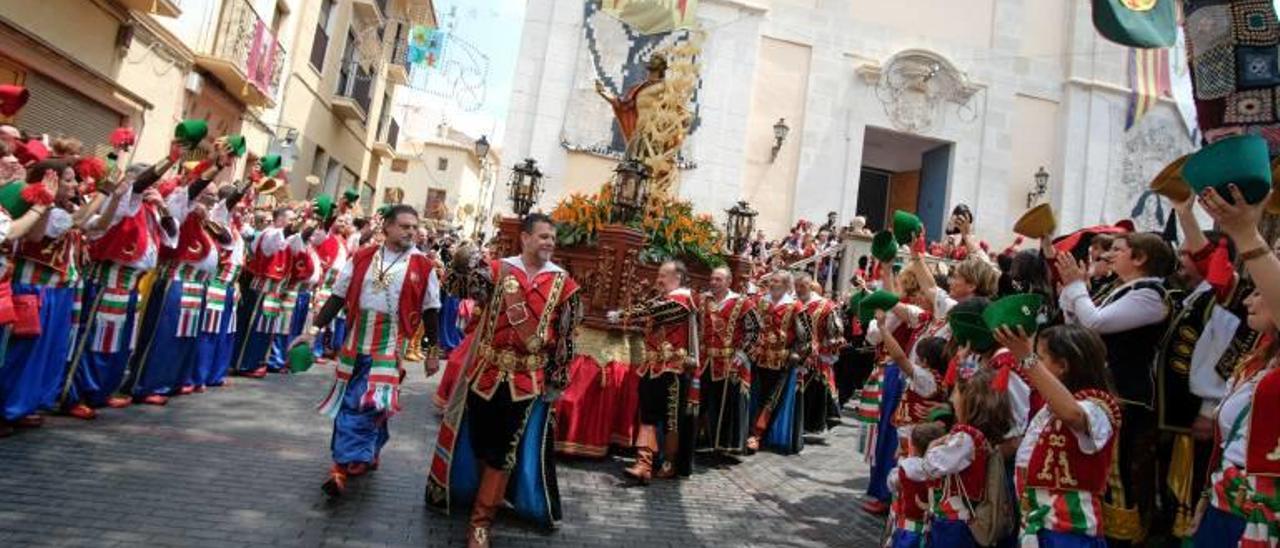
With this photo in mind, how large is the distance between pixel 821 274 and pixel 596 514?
40.6ft

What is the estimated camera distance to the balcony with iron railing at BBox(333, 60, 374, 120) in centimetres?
2350

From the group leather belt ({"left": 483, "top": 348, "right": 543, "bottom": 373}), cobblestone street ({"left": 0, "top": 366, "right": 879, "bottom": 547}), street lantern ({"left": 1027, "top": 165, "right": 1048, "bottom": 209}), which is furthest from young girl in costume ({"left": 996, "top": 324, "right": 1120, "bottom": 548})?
street lantern ({"left": 1027, "top": 165, "right": 1048, "bottom": 209})

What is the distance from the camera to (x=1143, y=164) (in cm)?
2244

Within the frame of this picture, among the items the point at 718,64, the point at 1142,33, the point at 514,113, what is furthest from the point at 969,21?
Answer: the point at 1142,33

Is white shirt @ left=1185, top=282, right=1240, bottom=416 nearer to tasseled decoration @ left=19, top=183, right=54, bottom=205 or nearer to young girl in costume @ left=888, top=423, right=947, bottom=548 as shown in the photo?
young girl in costume @ left=888, top=423, right=947, bottom=548

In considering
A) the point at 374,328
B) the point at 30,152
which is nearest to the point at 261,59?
the point at 30,152

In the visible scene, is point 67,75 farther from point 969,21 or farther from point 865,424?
point 969,21

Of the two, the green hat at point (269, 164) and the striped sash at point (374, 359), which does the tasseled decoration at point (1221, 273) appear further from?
the green hat at point (269, 164)

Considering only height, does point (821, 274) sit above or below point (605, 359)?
above

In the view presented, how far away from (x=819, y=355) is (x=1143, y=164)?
18.2 metres

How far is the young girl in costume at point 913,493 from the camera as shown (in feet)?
13.0

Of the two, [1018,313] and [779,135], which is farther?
[779,135]

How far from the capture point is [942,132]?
21.7 meters

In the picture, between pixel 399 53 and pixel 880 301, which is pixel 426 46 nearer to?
pixel 399 53
